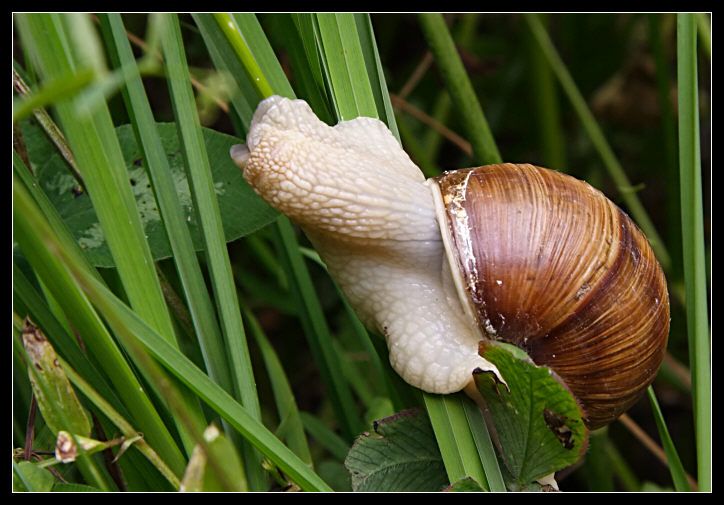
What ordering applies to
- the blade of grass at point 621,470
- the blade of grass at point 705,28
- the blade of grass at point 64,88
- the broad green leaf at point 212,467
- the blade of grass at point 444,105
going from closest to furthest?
the blade of grass at point 64,88
the broad green leaf at point 212,467
the blade of grass at point 705,28
the blade of grass at point 621,470
the blade of grass at point 444,105

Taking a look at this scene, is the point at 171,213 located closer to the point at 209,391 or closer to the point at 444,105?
the point at 209,391

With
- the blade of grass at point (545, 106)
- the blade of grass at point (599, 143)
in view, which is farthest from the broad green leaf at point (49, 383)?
the blade of grass at point (545, 106)

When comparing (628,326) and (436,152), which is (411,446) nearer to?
(628,326)

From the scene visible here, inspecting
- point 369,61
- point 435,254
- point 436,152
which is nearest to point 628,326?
point 435,254

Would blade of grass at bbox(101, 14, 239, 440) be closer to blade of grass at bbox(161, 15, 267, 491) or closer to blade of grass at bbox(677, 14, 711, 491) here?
blade of grass at bbox(161, 15, 267, 491)

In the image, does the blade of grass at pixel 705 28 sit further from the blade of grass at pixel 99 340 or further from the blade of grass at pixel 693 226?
the blade of grass at pixel 99 340
